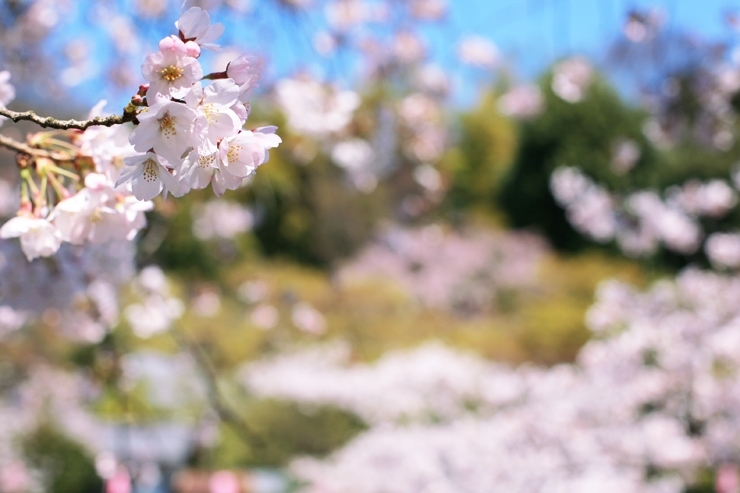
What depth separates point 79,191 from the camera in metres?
0.91

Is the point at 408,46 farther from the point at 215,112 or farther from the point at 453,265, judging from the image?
the point at 453,265

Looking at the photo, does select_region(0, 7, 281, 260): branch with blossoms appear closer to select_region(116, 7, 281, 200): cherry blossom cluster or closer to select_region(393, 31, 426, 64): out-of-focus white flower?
select_region(116, 7, 281, 200): cherry blossom cluster

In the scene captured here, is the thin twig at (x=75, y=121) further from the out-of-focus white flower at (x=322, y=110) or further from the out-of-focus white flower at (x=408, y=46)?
the out-of-focus white flower at (x=408, y=46)

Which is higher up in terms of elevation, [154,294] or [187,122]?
[154,294]

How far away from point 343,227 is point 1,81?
37.4 ft

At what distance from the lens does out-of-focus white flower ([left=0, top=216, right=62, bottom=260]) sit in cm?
85

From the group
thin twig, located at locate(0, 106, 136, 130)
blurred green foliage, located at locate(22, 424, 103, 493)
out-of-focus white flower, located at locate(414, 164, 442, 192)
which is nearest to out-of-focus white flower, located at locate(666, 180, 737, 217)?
out-of-focus white flower, located at locate(414, 164, 442, 192)

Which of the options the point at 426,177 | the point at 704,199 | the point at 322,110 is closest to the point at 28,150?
the point at 322,110

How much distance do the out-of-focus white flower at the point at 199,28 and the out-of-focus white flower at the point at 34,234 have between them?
353mm

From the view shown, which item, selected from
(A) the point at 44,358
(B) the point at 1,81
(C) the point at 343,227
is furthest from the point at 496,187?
(B) the point at 1,81

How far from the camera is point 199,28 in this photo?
688 mm

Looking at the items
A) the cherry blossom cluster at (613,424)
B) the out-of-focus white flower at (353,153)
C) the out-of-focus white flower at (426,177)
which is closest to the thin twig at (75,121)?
the out-of-focus white flower at (353,153)

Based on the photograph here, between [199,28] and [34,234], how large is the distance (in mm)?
384

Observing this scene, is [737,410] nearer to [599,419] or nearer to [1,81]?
[599,419]
